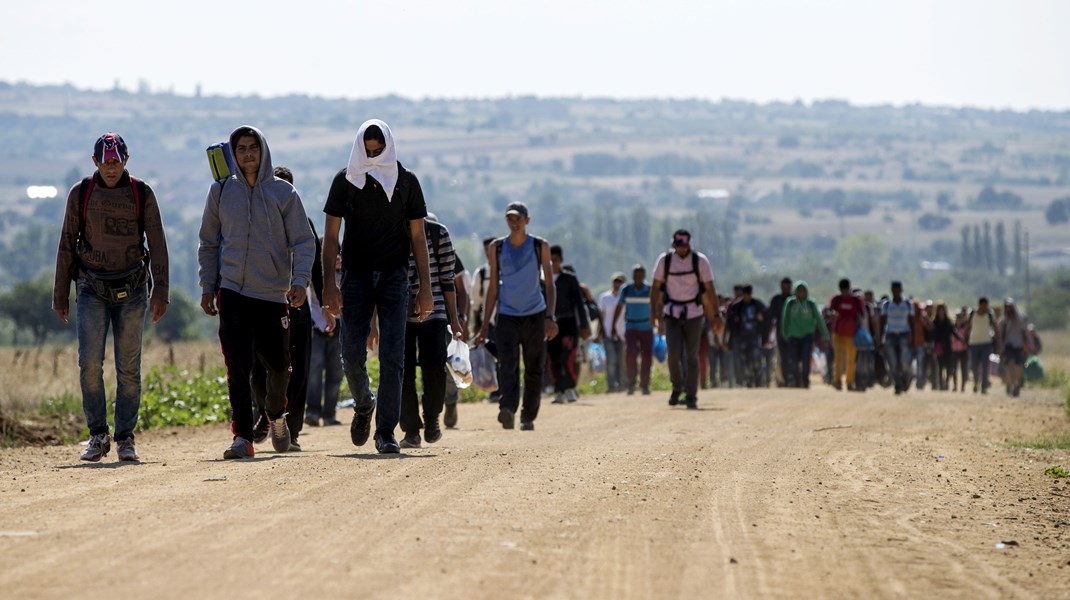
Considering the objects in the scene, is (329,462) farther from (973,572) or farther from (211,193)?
(973,572)

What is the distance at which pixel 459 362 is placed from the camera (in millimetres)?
12984

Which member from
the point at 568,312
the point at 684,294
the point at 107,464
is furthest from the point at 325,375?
the point at 107,464

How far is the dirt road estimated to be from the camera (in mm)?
6312

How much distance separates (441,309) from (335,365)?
448 cm

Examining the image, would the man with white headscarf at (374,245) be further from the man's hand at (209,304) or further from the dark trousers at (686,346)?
the dark trousers at (686,346)

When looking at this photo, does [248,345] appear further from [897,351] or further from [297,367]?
[897,351]

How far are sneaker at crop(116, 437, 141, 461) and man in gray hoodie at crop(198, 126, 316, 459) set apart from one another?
0.67m

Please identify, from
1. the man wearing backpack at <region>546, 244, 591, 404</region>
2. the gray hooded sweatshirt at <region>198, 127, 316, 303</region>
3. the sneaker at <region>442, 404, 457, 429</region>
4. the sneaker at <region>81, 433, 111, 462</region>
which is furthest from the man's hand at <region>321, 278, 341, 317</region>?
the man wearing backpack at <region>546, 244, 591, 404</region>

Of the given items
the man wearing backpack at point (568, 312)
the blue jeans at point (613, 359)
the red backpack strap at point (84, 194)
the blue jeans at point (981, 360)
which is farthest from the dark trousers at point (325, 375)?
the blue jeans at point (981, 360)

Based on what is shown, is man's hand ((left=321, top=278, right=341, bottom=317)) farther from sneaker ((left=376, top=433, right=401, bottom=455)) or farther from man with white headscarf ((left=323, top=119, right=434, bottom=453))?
sneaker ((left=376, top=433, right=401, bottom=455))

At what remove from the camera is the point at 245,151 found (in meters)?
10.3

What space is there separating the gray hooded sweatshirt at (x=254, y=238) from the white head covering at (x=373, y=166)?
0.40 metres

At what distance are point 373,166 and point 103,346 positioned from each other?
2115mm

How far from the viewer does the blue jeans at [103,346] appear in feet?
35.0
